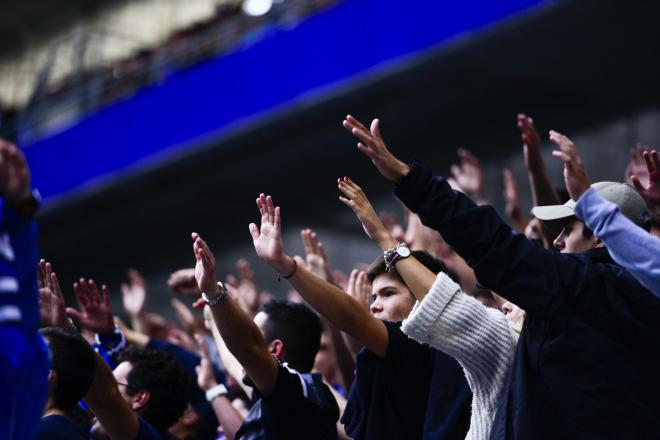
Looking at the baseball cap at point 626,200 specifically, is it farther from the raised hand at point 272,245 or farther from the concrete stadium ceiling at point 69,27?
the concrete stadium ceiling at point 69,27

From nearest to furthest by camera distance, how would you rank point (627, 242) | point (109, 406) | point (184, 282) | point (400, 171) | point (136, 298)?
point (627, 242), point (400, 171), point (109, 406), point (184, 282), point (136, 298)

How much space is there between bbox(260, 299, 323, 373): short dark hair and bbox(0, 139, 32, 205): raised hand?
117cm

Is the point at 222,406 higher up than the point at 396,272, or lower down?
lower down

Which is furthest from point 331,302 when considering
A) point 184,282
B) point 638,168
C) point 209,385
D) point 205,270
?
point 184,282

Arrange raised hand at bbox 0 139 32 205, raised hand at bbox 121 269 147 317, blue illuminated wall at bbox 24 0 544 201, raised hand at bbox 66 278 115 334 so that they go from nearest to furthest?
raised hand at bbox 0 139 32 205 → raised hand at bbox 66 278 115 334 → raised hand at bbox 121 269 147 317 → blue illuminated wall at bbox 24 0 544 201

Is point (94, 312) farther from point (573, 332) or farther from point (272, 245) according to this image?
point (573, 332)

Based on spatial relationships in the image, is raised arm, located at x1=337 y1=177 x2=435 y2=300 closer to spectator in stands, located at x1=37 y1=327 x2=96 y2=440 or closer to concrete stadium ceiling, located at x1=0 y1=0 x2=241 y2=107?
spectator in stands, located at x1=37 y1=327 x2=96 y2=440

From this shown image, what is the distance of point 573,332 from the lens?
1927mm

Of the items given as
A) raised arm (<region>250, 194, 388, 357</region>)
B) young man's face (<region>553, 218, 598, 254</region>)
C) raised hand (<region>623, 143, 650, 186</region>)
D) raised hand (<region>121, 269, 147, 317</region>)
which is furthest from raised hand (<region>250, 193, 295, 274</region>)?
raised hand (<region>121, 269, 147, 317</region>)

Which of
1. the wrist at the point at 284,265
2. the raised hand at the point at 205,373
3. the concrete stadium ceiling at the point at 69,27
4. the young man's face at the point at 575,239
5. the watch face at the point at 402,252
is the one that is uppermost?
the concrete stadium ceiling at the point at 69,27

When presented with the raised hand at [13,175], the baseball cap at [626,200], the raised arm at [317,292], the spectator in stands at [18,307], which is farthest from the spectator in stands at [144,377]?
the baseball cap at [626,200]

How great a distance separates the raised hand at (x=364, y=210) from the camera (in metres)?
2.31

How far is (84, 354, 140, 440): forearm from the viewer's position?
8.23 feet

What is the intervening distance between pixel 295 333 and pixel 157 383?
1.45 ft
